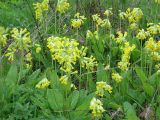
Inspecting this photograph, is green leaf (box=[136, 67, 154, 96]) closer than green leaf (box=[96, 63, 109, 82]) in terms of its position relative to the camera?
Yes

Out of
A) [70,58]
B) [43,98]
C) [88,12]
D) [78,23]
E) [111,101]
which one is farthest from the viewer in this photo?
[88,12]

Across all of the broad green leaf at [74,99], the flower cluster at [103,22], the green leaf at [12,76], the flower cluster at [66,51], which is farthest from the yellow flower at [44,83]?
the flower cluster at [103,22]

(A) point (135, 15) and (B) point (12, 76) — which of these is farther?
(A) point (135, 15)

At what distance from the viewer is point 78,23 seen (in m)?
4.14

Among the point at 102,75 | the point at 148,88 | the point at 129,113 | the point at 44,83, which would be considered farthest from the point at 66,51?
the point at 148,88

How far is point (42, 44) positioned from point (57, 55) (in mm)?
1385

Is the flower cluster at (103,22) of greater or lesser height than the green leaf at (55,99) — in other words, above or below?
above

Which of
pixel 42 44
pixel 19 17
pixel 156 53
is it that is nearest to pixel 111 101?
pixel 156 53

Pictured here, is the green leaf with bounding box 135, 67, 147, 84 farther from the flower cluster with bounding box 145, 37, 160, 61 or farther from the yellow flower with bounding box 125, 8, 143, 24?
the yellow flower with bounding box 125, 8, 143, 24

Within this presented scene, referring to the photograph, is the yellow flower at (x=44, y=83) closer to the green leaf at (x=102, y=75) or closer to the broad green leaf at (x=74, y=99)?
the broad green leaf at (x=74, y=99)

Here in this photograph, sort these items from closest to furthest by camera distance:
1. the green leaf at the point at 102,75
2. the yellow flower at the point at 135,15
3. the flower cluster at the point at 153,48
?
the flower cluster at the point at 153,48
the green leaf at the point at 102,75
the yellow flower at the point at 135,15

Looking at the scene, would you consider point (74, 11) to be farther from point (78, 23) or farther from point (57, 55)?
point (57, 55)

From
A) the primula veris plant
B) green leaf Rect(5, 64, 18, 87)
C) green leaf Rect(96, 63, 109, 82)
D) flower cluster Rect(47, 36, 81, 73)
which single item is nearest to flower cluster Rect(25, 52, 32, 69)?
the primula veris plant

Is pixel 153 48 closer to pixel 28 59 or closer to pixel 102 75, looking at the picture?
pixel 102 75
